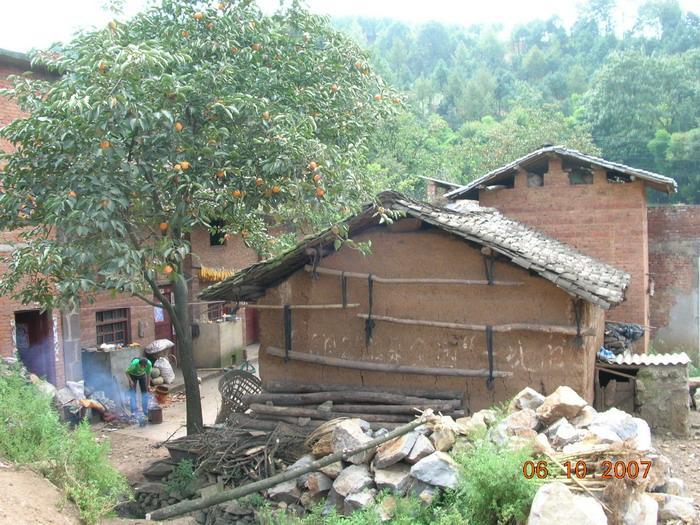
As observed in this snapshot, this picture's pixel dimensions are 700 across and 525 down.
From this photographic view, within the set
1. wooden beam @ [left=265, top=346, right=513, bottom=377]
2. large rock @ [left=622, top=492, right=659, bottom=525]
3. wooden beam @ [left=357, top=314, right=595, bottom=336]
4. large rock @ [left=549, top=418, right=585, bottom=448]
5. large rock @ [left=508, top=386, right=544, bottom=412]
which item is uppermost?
wooden beam @ [left=357, top=314, right=595, bottom=336]

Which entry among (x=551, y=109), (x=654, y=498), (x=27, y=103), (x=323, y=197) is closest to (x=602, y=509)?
(x=654, y=498)

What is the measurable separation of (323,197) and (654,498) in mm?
5234

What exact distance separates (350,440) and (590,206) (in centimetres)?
936

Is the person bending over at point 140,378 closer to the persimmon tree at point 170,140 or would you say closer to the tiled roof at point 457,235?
the persimmon tree at point 170,140

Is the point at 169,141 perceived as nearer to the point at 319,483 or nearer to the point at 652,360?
the point at 319,483

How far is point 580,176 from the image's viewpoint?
15250 millimetres

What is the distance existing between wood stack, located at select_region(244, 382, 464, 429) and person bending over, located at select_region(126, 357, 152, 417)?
183 inches

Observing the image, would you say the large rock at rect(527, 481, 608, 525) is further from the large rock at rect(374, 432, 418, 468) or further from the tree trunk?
the tree trunk

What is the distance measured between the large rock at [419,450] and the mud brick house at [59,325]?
5425 millimetres

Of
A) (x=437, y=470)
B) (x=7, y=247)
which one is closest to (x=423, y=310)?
(x=437, y=470)

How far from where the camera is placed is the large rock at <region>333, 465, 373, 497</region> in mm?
7820

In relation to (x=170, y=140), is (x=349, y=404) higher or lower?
lower

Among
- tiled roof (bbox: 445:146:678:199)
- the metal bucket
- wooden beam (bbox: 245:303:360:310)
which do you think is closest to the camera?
wooden beam (bbox: 245:303:360:310)

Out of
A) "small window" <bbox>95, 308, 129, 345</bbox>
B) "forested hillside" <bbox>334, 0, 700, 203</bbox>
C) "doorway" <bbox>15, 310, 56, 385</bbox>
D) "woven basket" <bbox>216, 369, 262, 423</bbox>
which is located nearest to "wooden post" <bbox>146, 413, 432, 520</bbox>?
"woven basket" <bbox>216, 369, 262, 423</bbox>
